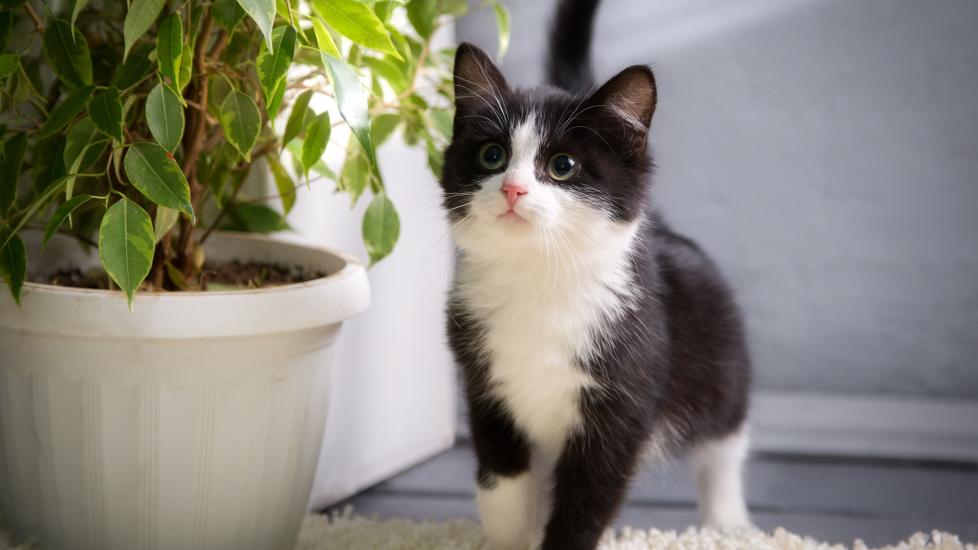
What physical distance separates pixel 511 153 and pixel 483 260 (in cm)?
17

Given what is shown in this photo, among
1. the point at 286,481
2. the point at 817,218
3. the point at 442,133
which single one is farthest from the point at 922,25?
the point at 286,481

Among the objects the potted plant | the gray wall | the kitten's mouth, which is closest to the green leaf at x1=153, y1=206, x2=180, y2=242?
the potted plant

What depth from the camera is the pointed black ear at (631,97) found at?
1.26 m

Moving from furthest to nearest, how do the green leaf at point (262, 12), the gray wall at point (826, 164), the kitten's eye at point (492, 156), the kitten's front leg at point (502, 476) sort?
the gray wall at point (826, 164)
the kitten's front leg at point (502, 476)
the kitten's eye at point (492, 156)
the green leaf at point (262, 12)

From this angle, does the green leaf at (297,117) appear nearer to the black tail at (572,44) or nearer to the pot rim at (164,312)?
the pot rim at (164,312)

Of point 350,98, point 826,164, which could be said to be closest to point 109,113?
point 350,98

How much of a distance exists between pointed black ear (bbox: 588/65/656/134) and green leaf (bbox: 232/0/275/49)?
0.45 metres

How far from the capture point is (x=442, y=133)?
1512 millimetres

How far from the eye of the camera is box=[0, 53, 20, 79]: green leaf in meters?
1.20

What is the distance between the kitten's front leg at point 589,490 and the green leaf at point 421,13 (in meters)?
0.64

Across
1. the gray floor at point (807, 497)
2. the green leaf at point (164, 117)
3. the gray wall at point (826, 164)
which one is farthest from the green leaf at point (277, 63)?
the gray wall at point (826, 164)

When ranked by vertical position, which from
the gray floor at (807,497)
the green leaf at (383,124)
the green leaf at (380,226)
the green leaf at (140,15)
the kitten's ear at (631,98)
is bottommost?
the gray floor at (807,497)

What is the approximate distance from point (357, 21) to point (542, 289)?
0.43 m

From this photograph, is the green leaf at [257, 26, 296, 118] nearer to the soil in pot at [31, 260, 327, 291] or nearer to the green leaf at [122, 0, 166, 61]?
the green leaf at [122, 0, 166, 61]
